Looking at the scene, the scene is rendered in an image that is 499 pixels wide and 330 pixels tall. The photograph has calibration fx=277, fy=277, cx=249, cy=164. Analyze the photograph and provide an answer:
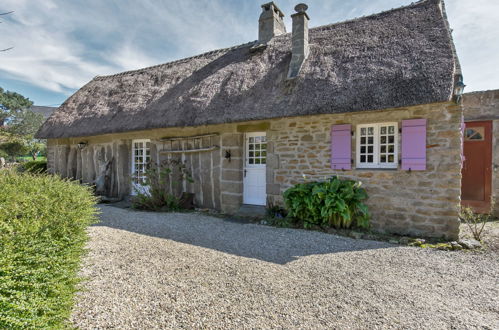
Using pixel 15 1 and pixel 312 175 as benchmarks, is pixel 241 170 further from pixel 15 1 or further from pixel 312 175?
pixel 15 1

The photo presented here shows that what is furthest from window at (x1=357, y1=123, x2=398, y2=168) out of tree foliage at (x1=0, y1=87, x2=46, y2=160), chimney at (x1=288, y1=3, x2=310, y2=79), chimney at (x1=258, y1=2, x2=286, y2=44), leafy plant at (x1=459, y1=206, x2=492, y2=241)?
tree foliage at (x1=0, y1=87, x2=46, y2=160)

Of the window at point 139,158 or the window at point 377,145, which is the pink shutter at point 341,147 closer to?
the window at point 377,145

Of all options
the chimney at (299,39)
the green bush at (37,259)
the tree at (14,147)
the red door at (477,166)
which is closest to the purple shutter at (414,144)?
the chimney at (299,39)

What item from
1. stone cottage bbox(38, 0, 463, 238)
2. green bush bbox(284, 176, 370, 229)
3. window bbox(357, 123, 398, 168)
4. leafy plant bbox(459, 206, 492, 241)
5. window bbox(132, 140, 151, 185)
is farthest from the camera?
window bbox(132, 140, 151, 185)

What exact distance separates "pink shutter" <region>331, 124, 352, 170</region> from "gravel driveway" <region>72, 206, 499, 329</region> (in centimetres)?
156

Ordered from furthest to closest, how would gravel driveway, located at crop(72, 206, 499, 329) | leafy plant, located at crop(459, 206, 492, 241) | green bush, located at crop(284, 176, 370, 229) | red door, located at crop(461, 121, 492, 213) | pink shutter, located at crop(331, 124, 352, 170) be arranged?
red door, located at crop(461, 121, 492, 213) → pink shutter, located at crop(331, 124, 352, 170) → green bush, located at crop(284, 176, 370, 229) → leafy plant, located at crop(459, 206, 492, 241) → gravel driveway, located at crop(72, 206, 499, 329)

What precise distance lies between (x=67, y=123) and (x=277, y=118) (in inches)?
323

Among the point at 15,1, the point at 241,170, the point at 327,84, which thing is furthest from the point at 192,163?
the point at 15,1

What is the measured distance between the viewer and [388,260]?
390 centimetres

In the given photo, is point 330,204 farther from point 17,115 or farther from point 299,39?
point 17,115

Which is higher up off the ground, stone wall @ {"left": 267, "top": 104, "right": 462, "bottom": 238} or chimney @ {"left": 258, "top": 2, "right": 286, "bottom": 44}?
chimney @ {"left": 258, "top": 2, "right": 286, "bottom": 44}

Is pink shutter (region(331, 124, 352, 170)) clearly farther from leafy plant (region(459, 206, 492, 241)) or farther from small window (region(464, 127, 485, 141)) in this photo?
small window (region(464, 127, 485, 141))

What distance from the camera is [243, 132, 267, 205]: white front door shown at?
6902 mm

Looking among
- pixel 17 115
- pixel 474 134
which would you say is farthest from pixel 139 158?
pixel 17 115
